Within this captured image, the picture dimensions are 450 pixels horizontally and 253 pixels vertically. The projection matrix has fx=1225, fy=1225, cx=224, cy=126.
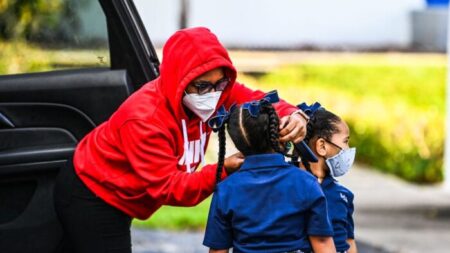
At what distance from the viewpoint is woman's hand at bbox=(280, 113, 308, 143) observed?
3.66m

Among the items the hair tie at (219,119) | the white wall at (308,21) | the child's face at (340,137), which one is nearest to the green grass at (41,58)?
the hair tie at (219,119)

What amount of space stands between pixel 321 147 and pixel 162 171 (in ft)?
1.78

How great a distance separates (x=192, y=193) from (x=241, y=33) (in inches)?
586

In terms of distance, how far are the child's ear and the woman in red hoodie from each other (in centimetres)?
13

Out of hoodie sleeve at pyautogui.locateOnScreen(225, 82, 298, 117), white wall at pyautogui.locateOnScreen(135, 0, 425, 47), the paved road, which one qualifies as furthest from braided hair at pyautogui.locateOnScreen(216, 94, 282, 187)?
white wall at pyautogui.locateOnScreen(135, 0, 425, 47)

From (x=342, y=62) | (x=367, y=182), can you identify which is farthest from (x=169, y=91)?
(x=342, y=62)

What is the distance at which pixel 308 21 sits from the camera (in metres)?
19.0

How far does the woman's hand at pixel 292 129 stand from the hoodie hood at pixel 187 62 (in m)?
0.30

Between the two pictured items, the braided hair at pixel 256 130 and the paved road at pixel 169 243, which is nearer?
the braided hair at pixel 256 130

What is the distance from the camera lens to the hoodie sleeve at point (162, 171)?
378 centimetres

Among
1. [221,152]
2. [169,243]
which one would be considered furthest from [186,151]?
[169,243]

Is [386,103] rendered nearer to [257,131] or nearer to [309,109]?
[309,109]

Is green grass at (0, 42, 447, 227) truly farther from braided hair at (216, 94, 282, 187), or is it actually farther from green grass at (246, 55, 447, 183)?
braided hair at (216, 94, 282, 187)

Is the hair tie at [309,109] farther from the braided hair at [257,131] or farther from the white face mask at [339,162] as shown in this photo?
the braided hair at [257,131]
